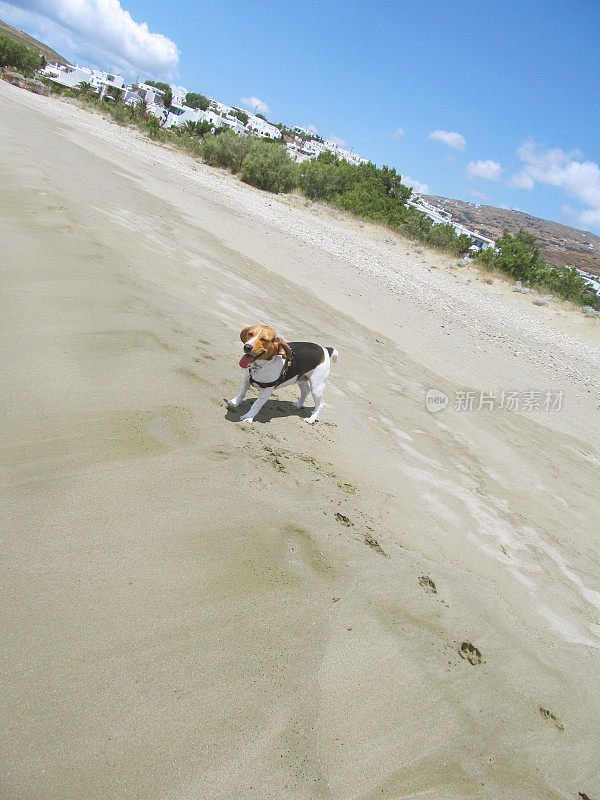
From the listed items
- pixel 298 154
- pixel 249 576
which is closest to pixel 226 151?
pixel 249 576

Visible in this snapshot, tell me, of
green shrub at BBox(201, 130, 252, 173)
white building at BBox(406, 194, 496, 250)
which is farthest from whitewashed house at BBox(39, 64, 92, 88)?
green shrub at BBox(201, 130, 252, 173)

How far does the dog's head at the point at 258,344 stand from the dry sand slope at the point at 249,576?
2.10ft

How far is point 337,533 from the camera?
3328mm

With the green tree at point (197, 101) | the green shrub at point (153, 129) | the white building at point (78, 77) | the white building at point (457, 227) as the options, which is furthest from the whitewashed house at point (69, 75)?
the green shrub at point (153, 129)

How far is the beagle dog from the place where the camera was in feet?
13.4

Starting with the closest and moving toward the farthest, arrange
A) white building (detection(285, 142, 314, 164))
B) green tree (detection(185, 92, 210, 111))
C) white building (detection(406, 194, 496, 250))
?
white building (detection(406, 194, 496, 250)) → white building (detection(285, 142, 314, 164)) → green tree (detection(185, 92, 210, 111))

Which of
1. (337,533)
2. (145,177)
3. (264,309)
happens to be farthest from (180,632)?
(145,177)

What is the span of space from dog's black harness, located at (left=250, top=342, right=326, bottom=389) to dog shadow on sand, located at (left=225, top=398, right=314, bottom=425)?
315 millimetres

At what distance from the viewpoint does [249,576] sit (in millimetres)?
2736

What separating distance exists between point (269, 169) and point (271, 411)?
88.3ft

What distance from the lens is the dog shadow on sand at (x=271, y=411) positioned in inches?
178

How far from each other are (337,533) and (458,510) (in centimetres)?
168

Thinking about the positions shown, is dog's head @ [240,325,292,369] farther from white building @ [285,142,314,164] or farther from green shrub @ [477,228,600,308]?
white building @ [285,142,314,164]

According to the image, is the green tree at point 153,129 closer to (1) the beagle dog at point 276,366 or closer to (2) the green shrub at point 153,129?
(2) the green shrub at point 153,129
